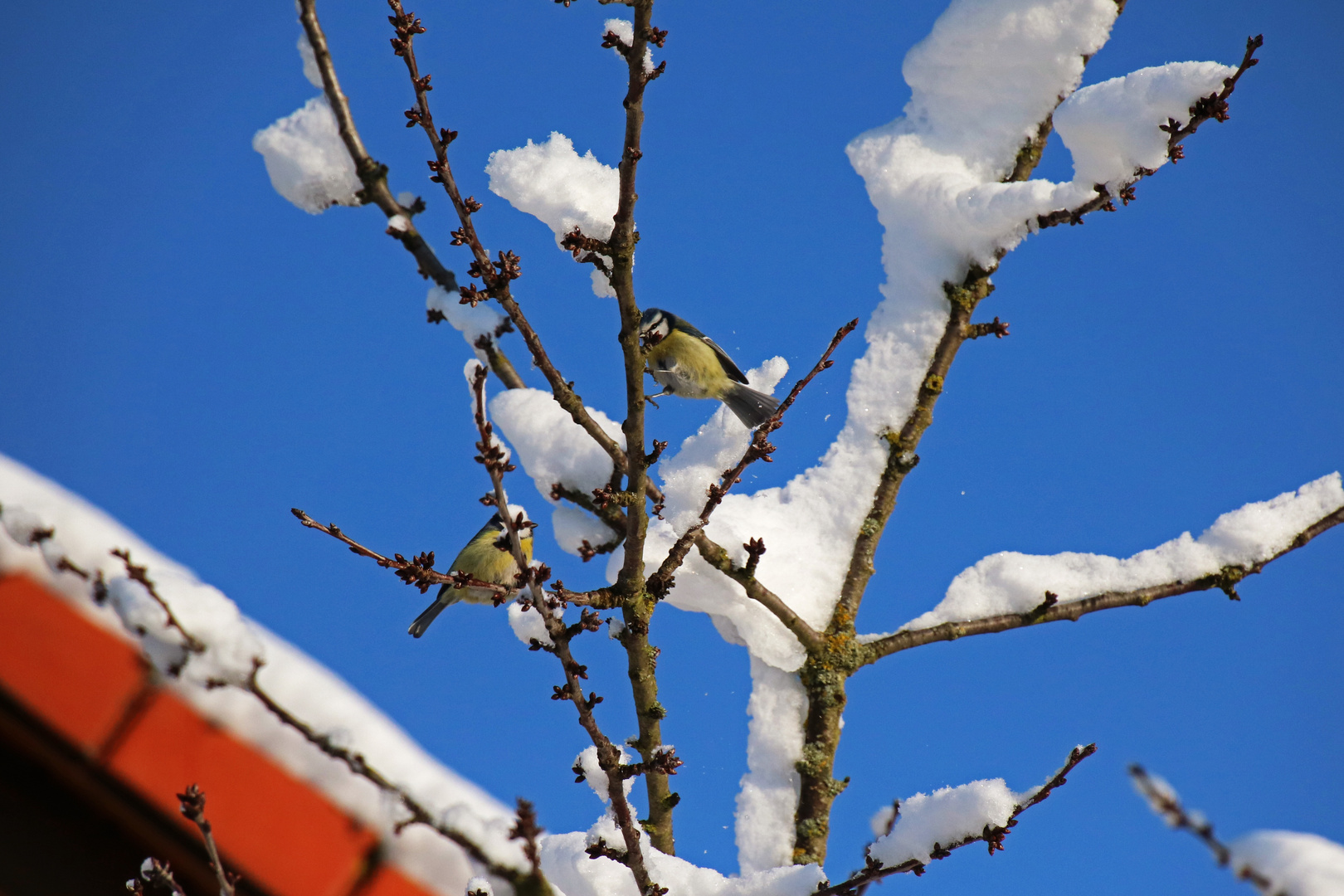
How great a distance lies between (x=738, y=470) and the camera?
6.74 feet

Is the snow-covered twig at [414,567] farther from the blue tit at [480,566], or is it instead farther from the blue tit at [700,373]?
the blue tit at [480,566]

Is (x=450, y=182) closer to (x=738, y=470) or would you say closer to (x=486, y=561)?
(x=738, y=470)

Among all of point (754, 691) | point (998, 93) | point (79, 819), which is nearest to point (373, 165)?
point (79, 819)

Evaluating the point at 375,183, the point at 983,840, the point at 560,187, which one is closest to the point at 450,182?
the point at 560,187

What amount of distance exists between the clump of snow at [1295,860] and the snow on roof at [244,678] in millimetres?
1080

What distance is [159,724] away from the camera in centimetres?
142

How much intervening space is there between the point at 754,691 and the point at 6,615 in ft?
6.86

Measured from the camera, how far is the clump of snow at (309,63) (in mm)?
2098

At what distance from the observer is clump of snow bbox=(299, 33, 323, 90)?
2098mm

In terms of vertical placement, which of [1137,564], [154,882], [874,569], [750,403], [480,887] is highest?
[750,403]

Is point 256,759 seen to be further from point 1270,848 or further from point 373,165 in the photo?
point 373,165

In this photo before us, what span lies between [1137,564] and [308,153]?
280 cm

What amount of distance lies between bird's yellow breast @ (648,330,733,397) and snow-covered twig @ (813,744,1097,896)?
2093 millimetres

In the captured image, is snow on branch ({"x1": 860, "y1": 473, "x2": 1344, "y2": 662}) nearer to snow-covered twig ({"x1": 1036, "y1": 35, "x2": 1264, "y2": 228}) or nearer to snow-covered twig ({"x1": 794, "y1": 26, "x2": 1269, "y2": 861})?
snow-covered twig ({"x1": 794, "y1": 26, "x2": 1269, "y2": 861})
